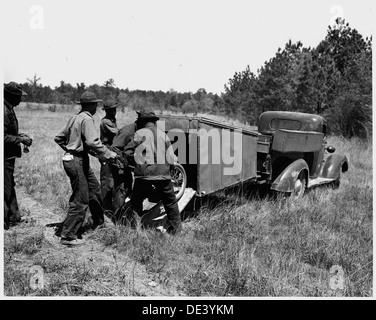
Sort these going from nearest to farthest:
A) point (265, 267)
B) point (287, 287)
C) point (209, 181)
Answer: point (287, 287)
point (265, 267)
point (209, 181)

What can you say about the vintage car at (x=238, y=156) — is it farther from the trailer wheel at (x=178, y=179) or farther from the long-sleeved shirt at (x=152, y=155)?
the long-sleeved shirt at (x=152, y=155)

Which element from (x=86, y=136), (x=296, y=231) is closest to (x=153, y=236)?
(x=86, y=136)

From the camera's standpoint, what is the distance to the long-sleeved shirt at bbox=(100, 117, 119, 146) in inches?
260

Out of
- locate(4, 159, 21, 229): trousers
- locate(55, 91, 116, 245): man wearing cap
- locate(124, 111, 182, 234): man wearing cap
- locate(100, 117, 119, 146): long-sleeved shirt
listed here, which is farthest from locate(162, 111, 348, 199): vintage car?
locate(4, 159, 21, 229): trousers

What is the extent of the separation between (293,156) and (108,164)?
13.3 ft

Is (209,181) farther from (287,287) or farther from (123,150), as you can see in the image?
(287,287)

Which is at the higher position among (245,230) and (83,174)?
(83,174)

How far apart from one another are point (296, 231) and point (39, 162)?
307 inches

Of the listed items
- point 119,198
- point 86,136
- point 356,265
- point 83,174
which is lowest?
point 356,265

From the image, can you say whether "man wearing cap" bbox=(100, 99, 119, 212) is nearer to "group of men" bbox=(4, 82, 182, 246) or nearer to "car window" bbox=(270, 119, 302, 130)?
"group of men" bbox=(4, 82, 182, 246)

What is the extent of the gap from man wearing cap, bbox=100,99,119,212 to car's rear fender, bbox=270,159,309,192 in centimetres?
302

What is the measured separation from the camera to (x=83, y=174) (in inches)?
202

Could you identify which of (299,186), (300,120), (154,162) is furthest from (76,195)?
(300,120)

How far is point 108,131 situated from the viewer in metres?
6.64
